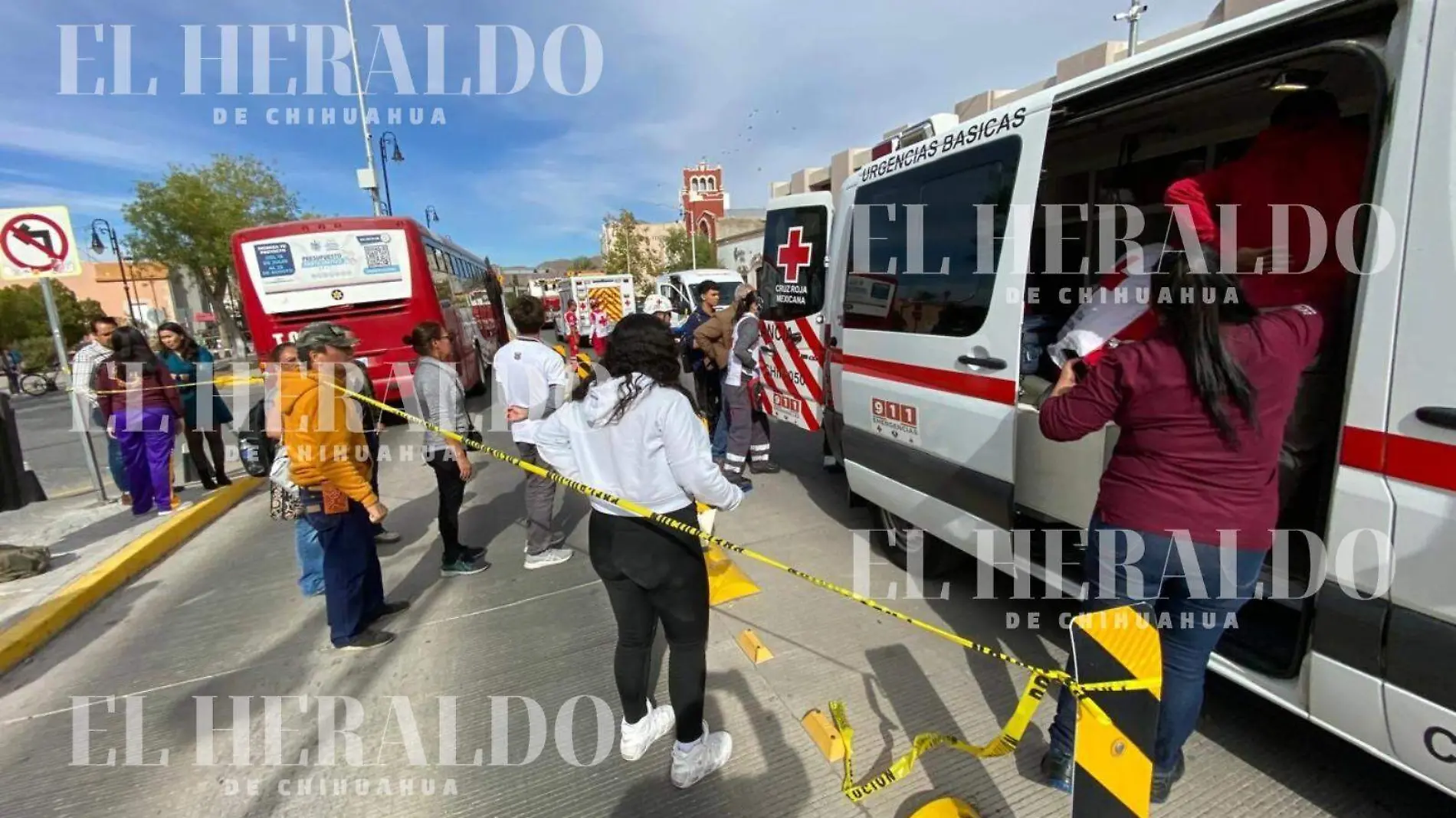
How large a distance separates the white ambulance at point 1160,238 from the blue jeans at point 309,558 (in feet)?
10.8

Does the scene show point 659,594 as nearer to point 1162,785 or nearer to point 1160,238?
point 1162,785

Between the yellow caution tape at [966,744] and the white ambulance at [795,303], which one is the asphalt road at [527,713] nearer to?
the yellow caution tape at [966,744]

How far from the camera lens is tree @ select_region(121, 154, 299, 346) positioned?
27609 millimetres

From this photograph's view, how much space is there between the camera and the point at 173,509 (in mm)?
5664

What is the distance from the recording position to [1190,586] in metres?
1.81

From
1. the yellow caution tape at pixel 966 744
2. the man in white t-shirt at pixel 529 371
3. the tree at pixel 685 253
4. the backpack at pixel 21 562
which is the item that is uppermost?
the tree at pixel 685 253

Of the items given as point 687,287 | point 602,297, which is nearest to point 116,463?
point 687,287

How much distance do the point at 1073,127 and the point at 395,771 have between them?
4.22m

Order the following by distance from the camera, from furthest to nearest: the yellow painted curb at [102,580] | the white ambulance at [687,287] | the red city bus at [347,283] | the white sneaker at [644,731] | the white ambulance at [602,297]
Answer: the white ambulance at [602,297]
the white ambulance at [687,287]
the red city bus at [347,283]
the yellow painted curb at [102,580]
the white sneaker at [644,731]

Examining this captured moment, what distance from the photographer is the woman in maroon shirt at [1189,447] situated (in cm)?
165

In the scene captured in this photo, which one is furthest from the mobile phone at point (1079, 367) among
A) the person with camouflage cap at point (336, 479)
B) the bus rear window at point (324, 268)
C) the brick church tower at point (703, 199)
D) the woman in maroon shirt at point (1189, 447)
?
Answer: the brick church tower at point (703, 199)

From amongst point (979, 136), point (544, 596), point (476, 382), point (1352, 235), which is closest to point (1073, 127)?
point (979, 136)

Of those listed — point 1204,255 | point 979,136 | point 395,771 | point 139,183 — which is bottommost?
point 395,771

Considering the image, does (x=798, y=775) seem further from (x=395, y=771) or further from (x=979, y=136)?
(x=979, y=136)
